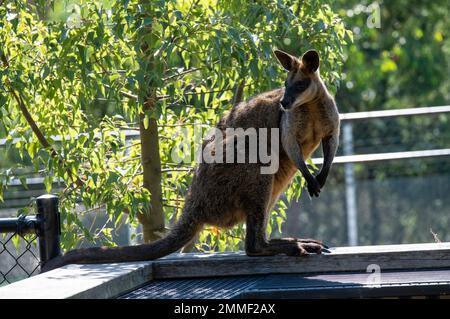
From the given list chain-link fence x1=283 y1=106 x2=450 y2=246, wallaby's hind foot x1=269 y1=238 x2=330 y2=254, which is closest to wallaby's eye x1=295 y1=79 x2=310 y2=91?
wallaby's hind foot x1=269 y1=238 x2=330 y2=254

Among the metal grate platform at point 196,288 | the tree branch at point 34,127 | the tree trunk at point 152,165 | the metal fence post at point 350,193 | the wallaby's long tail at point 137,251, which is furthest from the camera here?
the metal fence post at point 350,193

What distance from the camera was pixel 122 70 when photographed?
5121 millimetres

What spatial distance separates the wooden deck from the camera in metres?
3.88

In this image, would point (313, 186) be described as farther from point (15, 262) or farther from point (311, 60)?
point (15, 262)

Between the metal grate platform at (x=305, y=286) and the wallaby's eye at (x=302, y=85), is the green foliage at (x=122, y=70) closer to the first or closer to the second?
the wallaby's eye at (x=302, y=85)

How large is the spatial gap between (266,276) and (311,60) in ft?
4.34

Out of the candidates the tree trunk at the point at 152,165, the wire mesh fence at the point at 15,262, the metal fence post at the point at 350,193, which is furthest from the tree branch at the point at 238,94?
the metal fence post at the point at 350,193

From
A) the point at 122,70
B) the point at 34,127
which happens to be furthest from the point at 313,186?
the point at 34,127

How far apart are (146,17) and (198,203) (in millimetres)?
1047

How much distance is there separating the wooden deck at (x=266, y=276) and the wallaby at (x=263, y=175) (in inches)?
4.1

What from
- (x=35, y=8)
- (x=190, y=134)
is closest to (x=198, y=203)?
(x=190, y=134)

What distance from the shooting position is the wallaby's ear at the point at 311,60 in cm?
515

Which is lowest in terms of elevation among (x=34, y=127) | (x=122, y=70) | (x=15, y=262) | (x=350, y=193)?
(x=15, y=262)

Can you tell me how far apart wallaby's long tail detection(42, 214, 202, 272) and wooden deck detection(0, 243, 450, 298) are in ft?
0.19
